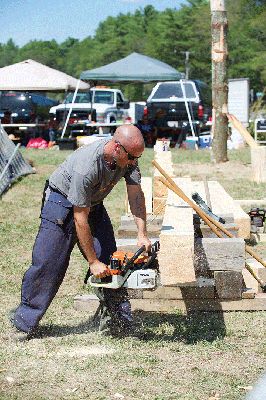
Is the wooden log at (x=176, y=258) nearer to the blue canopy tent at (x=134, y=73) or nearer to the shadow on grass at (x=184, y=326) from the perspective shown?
the shadow on grass at (x=184, y=326)

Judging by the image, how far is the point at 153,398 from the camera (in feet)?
15.3

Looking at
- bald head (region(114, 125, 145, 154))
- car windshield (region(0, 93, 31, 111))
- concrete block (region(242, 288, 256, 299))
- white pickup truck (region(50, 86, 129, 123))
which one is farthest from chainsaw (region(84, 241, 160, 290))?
car windshield (region(0, 93, 31, 111))

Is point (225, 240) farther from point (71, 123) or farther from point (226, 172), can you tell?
point (71, 123)

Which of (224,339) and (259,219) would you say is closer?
(224,339)

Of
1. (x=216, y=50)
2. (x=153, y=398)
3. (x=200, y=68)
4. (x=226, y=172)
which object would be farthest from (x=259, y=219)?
(x=200, y=68)

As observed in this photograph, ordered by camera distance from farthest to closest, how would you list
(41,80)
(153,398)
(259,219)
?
A: (41,80) < (259,219) < (153,398)

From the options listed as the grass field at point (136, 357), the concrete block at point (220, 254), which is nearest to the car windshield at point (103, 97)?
the grass field at point (136, 357)

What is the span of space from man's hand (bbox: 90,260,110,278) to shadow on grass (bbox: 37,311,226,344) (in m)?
0.72

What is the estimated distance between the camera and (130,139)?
16.9ft

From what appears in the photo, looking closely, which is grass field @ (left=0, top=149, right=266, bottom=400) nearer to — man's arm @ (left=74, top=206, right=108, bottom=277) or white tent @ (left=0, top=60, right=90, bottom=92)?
man's arm @ (left=74, top=206, right=108, bottom=277)

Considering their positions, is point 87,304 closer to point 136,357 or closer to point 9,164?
point 136,357

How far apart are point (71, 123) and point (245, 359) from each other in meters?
20.3

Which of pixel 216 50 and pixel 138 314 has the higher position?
pixel 216 50

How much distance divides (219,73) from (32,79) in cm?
854
